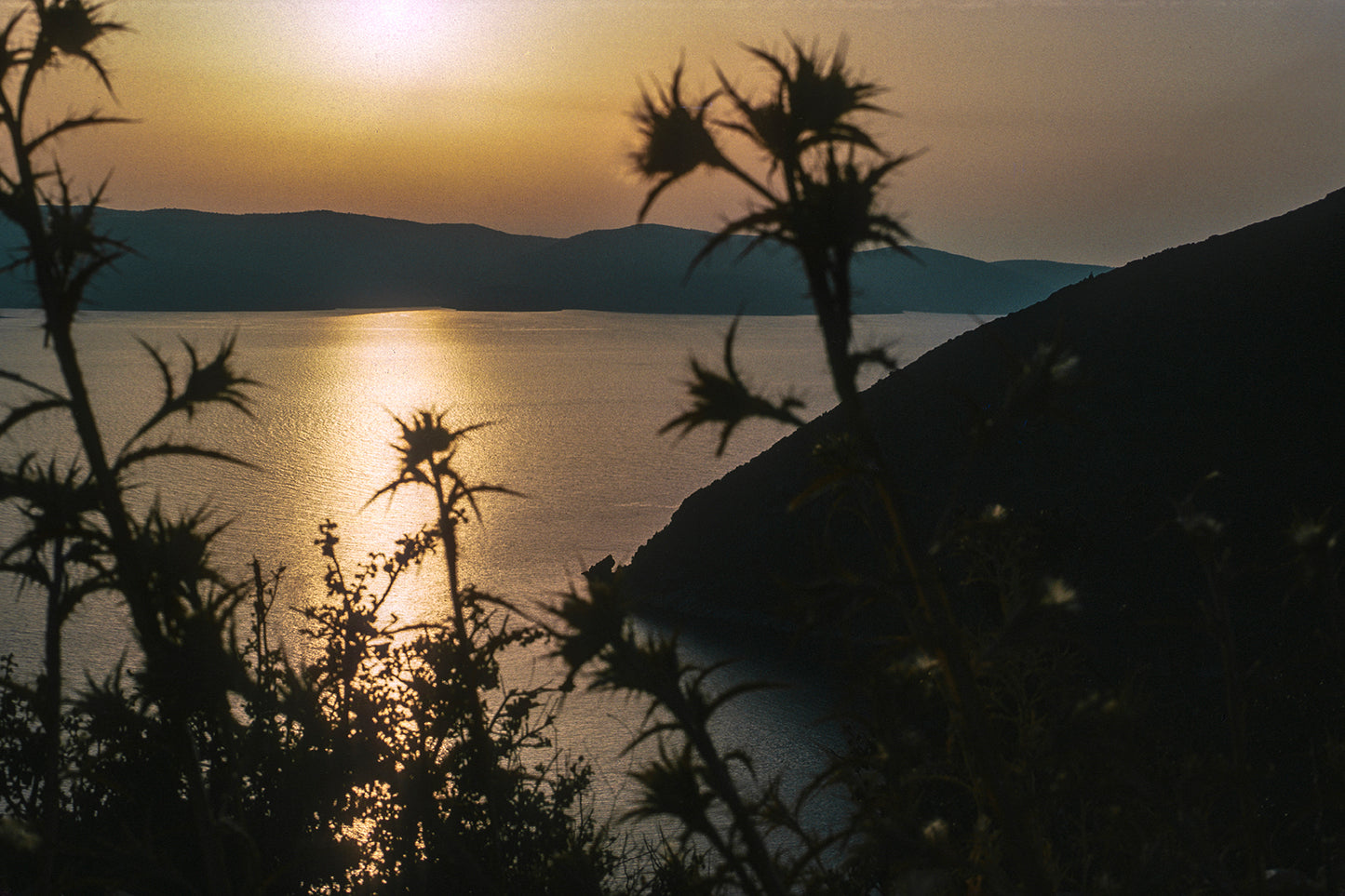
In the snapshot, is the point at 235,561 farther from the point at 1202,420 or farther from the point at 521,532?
the point at 1202,420

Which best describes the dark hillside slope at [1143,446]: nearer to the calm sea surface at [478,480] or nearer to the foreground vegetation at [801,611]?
the calm sea surface at [478,480]

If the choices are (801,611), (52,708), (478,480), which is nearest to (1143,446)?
(478,480)

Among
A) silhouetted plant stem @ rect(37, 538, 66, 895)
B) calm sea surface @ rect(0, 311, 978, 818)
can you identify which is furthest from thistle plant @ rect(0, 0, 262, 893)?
calm sea surface @ rect(0, 311, 978, 818)

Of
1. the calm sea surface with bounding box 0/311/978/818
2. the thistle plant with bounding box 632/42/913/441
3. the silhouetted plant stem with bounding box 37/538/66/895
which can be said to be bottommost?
the calm sea surface with bounding box 0/311/978/818

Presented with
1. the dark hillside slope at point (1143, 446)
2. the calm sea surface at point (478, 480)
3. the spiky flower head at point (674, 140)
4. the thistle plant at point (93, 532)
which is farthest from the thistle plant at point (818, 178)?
the dark hillside slope at point (1143, 446)

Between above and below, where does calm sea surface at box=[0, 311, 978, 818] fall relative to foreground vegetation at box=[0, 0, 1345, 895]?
below

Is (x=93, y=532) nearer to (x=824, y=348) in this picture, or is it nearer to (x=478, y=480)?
(x=824, y=348)

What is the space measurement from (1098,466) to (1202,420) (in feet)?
26.3

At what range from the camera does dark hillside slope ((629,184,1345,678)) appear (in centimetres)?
5372

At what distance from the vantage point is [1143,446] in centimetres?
6228

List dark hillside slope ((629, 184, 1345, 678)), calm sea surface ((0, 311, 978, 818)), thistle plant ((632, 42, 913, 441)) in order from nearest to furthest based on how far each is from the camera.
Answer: thistle plant ((632, 42, 913, 441)) → calm sea surface ((0, 311, 978, 818)) → dark hillside slope ((629, 184, 1345, 678))

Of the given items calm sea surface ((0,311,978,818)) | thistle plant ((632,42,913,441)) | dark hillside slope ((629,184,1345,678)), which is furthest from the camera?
dark hillside slope ((629,184,1345,678))

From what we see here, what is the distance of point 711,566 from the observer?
6769 centimetres

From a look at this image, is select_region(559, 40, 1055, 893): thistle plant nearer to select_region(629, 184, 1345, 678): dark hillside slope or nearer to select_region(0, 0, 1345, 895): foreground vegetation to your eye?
select_region(0, 0, 1345, 895): foreground vegetation
